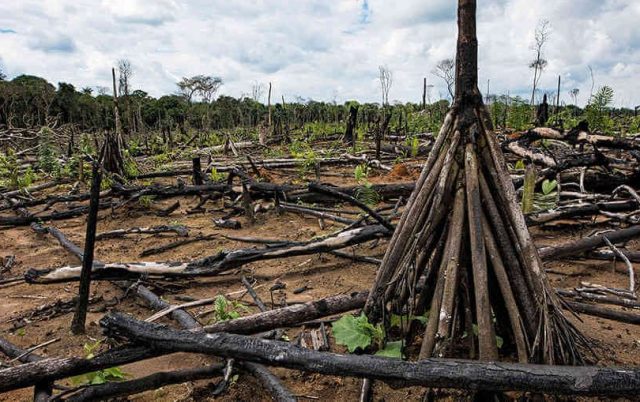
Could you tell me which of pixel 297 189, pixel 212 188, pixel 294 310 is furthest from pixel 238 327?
pixel 212 188

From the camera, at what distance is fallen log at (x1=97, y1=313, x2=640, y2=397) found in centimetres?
176

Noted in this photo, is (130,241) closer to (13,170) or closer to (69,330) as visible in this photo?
(69,330)

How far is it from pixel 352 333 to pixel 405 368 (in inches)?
25.3

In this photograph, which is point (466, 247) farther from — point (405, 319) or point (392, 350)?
point (392, 350)

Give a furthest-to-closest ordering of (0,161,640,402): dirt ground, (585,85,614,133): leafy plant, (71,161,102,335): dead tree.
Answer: (585,85,614,133): leafy plant → (71,161,102,335): dead tree → (0,161,640,402): dirt ground

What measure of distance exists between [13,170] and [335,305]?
992cm

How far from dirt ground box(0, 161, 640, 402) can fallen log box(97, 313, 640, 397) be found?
0.57 metres

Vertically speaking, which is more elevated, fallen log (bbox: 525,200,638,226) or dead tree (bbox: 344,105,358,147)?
dead tree (bbox: 344,105,358,147)

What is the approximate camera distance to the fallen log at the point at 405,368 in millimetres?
1759

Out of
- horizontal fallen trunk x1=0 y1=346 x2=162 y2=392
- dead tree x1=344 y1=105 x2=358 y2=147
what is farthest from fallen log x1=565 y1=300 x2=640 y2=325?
dead tree x1=344 y1=105 x2=358 y2=147

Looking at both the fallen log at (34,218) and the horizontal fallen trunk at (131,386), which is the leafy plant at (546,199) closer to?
the horizontal fallen trunk at (131,386)

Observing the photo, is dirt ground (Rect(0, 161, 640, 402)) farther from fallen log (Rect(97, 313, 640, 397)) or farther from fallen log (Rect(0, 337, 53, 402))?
fallen log (Rect(97, 313, 640, 397))

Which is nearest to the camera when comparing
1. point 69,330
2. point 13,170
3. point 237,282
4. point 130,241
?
point 69,330

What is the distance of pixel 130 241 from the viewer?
19.5 ft
